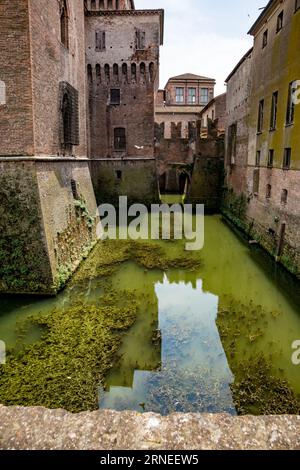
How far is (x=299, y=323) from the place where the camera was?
7414mm

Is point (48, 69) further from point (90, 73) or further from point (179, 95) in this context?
point (179, 95)

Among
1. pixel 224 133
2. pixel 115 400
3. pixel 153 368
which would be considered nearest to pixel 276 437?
pixel 115 400

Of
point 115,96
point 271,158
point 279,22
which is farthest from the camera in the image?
point 115,96

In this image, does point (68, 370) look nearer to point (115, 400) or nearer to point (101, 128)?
point (115, 400)

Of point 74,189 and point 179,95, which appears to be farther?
point 179,95

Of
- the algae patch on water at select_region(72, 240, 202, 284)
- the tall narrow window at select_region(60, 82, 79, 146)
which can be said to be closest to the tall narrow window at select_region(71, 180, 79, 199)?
the tall narrow window at select_region(60, 82, 79, 146)

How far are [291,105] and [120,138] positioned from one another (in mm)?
11327

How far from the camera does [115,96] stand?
64.3 feet

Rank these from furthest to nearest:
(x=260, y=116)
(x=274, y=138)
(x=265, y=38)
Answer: (x=260, y=116)
(x=265, y=38)
(x=274, y=138)

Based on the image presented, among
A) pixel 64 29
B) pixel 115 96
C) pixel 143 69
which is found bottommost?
pixel 115 96

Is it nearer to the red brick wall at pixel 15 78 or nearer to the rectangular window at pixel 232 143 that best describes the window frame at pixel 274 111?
the rectangular window at pixel 232 143

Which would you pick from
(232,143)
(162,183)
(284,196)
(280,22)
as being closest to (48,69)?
(284,196)

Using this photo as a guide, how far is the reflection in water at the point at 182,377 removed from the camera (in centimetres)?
496

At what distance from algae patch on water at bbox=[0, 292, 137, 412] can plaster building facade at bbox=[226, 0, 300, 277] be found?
18.6 ft
